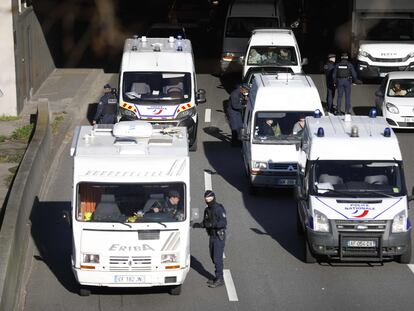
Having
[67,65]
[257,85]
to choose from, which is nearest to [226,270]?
[257,85]

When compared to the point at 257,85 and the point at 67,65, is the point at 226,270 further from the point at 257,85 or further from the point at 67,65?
the point at 67,65

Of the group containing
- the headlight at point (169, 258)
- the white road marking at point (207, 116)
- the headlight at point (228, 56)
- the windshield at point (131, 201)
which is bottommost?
the white road marking at point (207, 116)

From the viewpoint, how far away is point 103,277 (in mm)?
15852

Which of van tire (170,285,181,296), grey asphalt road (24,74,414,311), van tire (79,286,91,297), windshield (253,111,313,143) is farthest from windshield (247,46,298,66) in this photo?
van tire (79,286,91,297)

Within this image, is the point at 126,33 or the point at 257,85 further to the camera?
the point at 126,33

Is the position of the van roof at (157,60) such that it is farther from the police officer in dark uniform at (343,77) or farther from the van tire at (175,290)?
the van tire at (175,290)

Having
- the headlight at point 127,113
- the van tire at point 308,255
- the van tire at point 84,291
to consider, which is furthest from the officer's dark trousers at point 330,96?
the van tire at point 84,291

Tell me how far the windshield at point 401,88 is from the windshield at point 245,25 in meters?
7.86

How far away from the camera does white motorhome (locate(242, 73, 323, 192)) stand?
2195 centimetres

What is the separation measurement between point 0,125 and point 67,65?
412 inches

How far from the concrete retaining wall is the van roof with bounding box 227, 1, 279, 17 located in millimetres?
12422

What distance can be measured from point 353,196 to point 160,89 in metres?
9.28

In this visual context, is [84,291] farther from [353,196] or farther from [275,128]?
[275,128]

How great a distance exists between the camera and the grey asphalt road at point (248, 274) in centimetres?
1627
